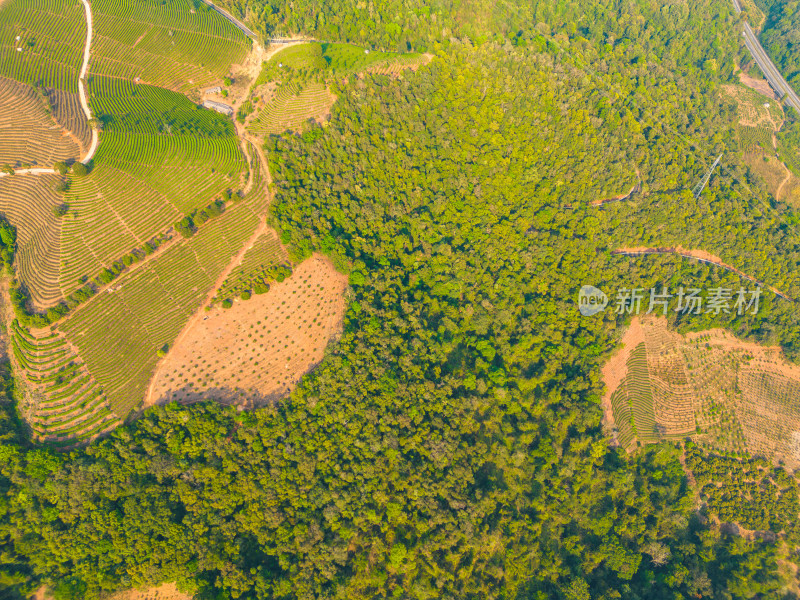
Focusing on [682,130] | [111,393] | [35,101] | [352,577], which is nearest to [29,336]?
[111,393]

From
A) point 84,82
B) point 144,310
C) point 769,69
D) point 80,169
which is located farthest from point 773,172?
point 84,82

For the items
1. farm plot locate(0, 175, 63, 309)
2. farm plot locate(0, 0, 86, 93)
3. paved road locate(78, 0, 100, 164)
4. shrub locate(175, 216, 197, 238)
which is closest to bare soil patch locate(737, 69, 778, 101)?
shrub locate(175, 216, 197, 238)

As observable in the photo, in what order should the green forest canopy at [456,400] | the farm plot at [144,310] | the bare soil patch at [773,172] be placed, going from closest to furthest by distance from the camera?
the green forest canopy at [456,400], the farm plot at [144,310], the bare soil patch at [773,172]

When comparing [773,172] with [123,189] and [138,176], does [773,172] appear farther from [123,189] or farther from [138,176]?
[123,189]

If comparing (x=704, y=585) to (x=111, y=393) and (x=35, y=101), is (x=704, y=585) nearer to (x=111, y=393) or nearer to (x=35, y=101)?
(x=111, y=393)

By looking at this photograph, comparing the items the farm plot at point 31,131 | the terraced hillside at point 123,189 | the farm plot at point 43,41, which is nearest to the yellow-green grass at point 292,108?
the terraced hillside at point 123,189

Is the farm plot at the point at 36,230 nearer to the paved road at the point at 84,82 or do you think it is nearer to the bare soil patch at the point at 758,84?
the paved road at the point at 84,82
